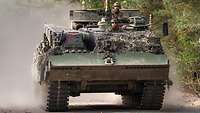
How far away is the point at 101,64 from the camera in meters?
16.5

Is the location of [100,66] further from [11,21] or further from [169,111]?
[11,21]

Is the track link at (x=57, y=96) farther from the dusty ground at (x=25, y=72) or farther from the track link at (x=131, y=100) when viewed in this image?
the track link at (x=131, y=100)

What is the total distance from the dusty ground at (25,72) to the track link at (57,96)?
39cm

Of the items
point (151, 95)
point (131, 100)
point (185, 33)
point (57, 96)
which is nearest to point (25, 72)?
point (131, 100)

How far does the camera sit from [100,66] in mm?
16516

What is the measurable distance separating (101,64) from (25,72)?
444cm

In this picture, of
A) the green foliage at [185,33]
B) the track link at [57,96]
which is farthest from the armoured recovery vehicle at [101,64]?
the green foliage at [185,33]

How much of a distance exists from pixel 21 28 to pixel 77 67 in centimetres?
776

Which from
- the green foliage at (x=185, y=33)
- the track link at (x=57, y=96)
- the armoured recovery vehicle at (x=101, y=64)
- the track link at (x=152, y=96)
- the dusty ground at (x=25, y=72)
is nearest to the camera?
the armoured recovery vehicle at (x=101, y=64)

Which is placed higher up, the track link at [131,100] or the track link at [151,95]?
Result: the track link at [151,95]

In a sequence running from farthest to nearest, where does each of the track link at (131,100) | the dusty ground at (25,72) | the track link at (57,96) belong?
the dusty ground at (25,72)
the track link at (131,100)
the track link at (57,96)

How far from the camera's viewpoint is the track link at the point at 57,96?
54.9 ft

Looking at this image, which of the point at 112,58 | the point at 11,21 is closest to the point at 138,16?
the point at 112,58

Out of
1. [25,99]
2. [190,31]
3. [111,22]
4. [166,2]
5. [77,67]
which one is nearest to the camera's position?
[77,67]
